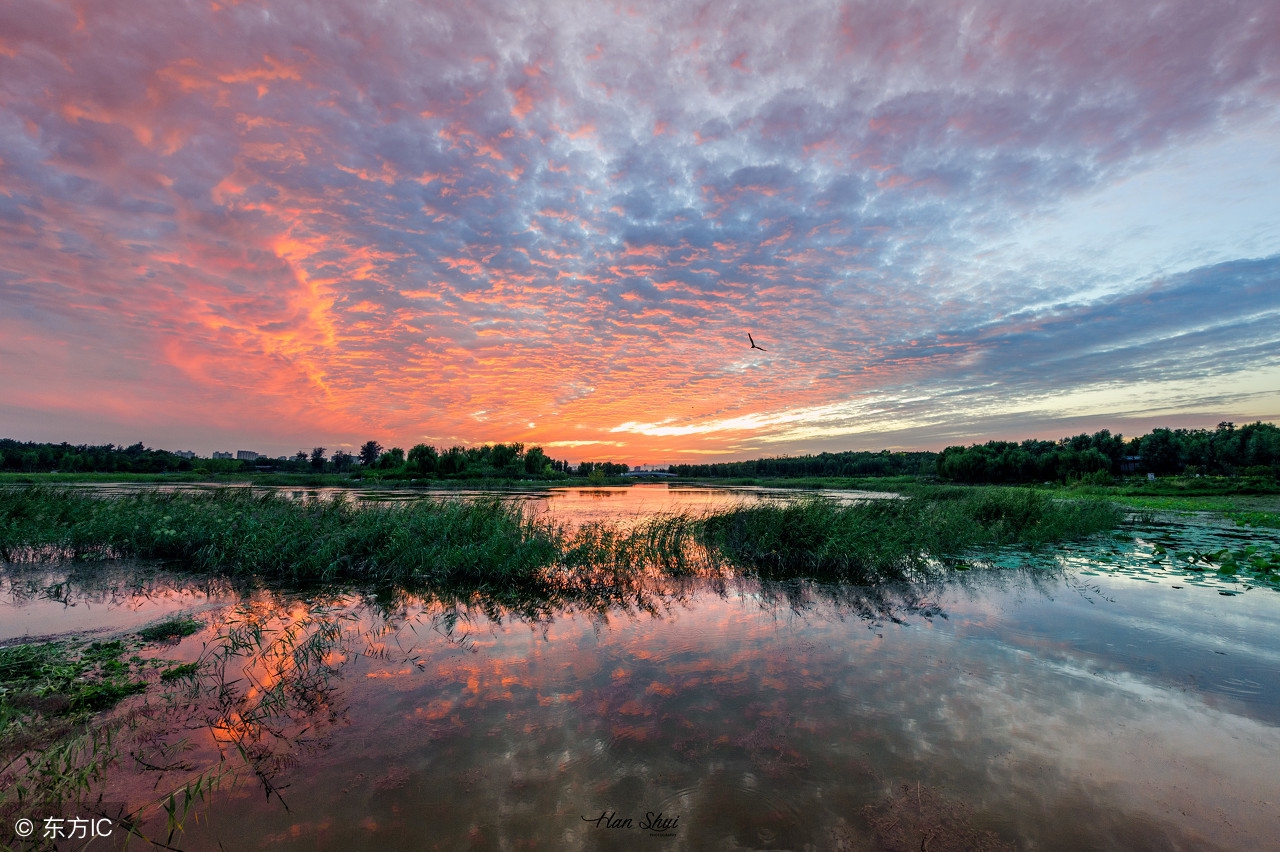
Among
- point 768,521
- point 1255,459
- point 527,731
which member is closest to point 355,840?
point 527,731

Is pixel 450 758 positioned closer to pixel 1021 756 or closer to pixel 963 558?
pixel 1021 756

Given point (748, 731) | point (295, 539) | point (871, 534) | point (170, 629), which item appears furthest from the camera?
point (871, 534)

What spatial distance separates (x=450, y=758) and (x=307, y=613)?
21.6 feet

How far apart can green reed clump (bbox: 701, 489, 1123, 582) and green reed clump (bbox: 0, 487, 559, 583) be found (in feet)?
21.3

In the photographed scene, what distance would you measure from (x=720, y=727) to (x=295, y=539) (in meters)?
13.5

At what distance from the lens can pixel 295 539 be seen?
13.9m

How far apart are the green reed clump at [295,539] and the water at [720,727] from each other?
253 centimetres

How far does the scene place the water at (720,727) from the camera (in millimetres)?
4039

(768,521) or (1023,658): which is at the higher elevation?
(768,521)

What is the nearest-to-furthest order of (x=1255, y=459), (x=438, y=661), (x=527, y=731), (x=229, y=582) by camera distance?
1. (x=527, y=731)
2. (x=438, y=661)
3. (x=229, y=582)
4. (x=1255, y=459)

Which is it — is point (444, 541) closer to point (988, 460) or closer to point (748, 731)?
point (748, 731)

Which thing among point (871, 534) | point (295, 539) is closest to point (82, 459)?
point (295, 539)

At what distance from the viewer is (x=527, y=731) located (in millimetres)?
5504

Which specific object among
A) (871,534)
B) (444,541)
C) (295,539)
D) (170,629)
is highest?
(295,539)
